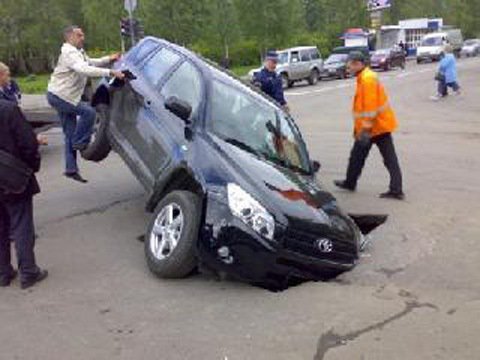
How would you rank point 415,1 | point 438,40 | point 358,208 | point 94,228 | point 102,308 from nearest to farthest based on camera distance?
point 102,308 → point 94,228 → point 358,208 → point 438,40 → point 415,1

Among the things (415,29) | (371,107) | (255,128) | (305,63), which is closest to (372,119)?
(371,107)

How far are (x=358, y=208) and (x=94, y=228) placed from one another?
2989mm

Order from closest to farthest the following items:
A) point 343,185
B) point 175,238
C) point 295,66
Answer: point 175,238
point 343,185
point 295,66

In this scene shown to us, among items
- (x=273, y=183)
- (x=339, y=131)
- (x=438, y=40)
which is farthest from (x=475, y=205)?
(x=438, y=40)

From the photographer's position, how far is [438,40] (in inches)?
2331

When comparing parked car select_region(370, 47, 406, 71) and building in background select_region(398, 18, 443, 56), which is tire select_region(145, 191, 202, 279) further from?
building in background select_region(398, 18, 443, 56)

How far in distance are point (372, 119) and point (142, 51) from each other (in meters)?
2.84

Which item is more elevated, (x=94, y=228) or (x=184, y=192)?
(x=184, y=192)

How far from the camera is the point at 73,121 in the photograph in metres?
9.21

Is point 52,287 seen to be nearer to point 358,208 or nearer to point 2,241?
point 2,241

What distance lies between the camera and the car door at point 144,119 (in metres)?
7.25

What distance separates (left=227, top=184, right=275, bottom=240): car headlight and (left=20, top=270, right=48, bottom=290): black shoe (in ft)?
5.70

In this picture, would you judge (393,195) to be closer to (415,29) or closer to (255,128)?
(255,128)

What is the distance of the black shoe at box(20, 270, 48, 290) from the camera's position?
20.6 ft
